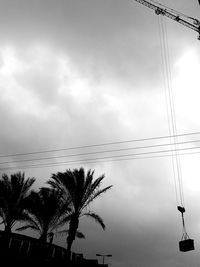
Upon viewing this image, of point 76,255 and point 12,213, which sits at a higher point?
point 12,213

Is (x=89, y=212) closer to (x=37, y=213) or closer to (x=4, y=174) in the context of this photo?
(x=37, y=213)

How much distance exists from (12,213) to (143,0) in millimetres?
39555

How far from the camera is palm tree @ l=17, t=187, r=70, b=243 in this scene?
2856cm

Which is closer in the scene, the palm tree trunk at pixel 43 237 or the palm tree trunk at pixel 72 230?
the palm tree trunk at pixel 72 230

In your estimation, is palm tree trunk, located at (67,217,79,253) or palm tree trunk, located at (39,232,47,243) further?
palm tree trunk, located at (39,232,47,243)

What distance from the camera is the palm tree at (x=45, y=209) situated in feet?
93.7

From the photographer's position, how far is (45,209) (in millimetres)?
28844

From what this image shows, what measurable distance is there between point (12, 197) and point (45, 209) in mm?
3337

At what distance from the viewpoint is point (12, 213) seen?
2802cm

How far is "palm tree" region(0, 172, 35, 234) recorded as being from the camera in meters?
27.7

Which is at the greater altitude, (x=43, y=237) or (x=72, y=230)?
(x=72, y=230)

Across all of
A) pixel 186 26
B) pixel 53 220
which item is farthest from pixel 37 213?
pixel 186 26

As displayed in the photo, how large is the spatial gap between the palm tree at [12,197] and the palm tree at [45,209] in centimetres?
82

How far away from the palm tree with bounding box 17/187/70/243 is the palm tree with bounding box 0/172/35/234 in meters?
0.82
